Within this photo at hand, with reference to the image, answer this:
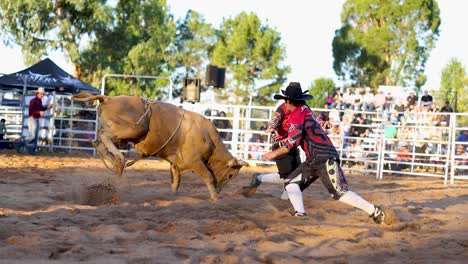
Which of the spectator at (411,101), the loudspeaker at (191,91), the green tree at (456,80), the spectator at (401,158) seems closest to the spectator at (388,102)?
the spectator at (411,101)

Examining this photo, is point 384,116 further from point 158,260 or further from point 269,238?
point 158,260

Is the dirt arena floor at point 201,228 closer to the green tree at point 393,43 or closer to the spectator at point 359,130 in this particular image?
the spectator at point 359,130

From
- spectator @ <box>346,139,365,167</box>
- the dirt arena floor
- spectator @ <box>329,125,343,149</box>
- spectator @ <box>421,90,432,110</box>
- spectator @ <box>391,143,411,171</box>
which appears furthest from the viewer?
spectator @ <box>421,90,432,110</box>

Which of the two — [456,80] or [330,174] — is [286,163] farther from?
[456,80]

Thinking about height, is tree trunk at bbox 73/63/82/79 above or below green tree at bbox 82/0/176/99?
below

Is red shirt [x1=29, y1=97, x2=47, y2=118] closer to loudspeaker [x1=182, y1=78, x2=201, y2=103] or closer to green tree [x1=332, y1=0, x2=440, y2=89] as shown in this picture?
loudspeaker [x1=182, y1=78, x2=201, y2=103]

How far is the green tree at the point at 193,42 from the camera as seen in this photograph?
42.0 meters

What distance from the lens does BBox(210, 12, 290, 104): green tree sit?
37594mm

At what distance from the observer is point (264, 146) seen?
16.8 m

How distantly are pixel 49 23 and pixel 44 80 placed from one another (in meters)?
11.7

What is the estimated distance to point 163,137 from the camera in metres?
7.10

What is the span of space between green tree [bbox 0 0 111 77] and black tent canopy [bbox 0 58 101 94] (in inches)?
400

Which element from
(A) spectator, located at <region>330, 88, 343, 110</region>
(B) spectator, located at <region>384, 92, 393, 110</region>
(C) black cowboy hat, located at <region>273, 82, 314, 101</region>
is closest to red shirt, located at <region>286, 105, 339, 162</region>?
(C) black cowboy hat, located at <region>273, 82, 314, 101</region>

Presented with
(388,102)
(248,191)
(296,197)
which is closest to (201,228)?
(296,197)
